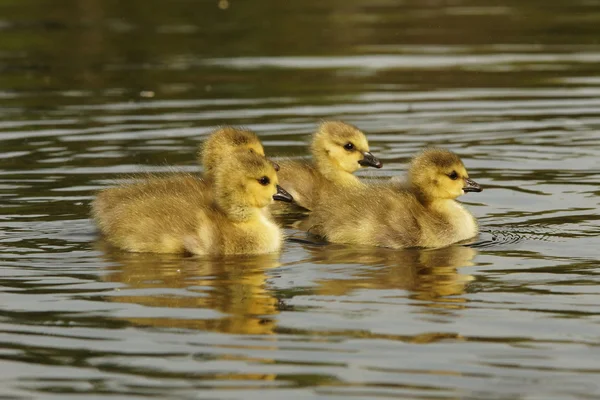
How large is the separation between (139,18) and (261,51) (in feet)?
14.2

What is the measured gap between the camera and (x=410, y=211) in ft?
30.9

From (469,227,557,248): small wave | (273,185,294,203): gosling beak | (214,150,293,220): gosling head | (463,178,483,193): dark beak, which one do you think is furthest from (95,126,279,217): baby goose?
(469,227,557,248): small wave

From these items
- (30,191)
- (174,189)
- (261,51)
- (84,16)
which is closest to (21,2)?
(84,16)

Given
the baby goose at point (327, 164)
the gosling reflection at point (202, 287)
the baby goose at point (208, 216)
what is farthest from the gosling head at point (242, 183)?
the baby goose at point (327, 164)

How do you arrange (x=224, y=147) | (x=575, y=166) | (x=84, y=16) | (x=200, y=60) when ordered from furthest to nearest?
(x=84, y=16)
(x=200, y=60)
(x=575, y=166)
(x=224, y=147)

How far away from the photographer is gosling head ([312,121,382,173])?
11070 mm

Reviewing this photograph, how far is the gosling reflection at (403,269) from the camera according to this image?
26.0ft

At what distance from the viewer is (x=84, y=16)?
Answer: 76.1 ft

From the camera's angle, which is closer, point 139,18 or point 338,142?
point 338,142

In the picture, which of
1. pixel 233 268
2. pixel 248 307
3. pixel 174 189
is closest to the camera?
pixel 248 307

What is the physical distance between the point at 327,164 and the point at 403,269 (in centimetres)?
275

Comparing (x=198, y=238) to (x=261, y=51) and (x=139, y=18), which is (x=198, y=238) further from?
(x=139, y=18)

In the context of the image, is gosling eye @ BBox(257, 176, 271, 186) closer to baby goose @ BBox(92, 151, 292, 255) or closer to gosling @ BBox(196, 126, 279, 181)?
baby goose @ BBox(92, 151, 292, 255)

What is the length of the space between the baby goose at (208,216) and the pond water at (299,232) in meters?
0.15
